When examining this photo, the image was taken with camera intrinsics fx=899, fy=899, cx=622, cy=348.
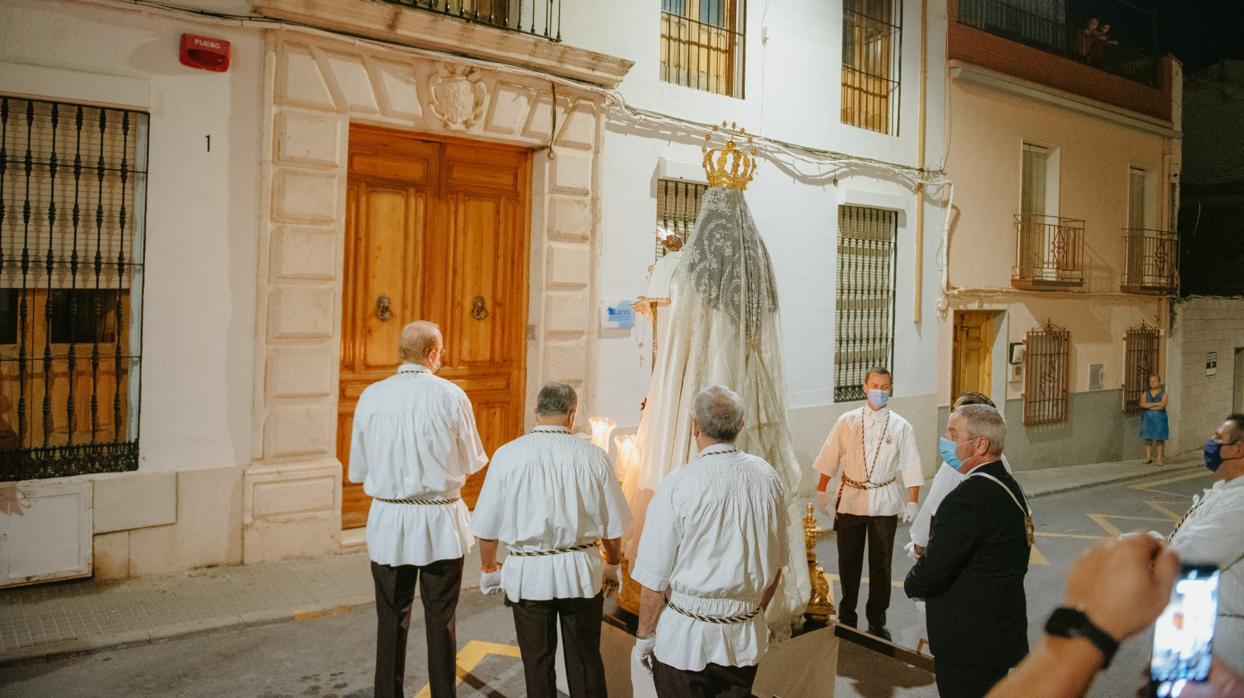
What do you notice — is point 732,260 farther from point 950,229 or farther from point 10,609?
point 950,229

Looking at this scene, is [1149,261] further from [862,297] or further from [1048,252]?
[862,297]

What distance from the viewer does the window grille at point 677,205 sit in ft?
33.5

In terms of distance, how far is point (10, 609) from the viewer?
19.8 feet

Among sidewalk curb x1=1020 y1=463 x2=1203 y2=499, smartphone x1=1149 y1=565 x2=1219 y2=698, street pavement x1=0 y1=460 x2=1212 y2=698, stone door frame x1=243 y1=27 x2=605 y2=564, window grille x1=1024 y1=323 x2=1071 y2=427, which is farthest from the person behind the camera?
window grille x1=1024 y1=323 x2=1071 y2=427

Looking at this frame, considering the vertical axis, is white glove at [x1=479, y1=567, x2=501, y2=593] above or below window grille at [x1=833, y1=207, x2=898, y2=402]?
below

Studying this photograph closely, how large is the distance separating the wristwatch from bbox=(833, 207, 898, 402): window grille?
1089cm

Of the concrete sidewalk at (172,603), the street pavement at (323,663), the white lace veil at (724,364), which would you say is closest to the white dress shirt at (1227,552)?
the white lace veil at (724,364)

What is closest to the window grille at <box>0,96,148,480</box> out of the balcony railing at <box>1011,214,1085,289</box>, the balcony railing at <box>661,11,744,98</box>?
the balcony railing at <box>661,11,744,98</box>

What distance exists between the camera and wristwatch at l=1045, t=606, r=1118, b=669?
55.4 inches

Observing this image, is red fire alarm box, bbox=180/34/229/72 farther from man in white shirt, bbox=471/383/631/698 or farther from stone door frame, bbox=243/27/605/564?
man in white shirt, bbox=471/383/631/698

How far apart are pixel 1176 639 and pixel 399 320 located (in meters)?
7.47

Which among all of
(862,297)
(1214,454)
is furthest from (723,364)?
(862,297)

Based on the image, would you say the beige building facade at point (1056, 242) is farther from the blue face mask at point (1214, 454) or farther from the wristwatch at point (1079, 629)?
the wristwatch at point (1079, 629)

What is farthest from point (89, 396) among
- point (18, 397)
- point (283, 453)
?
point (283, 453)
